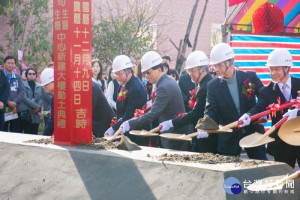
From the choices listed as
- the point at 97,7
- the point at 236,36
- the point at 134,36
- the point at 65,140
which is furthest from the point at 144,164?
the point at 97,7

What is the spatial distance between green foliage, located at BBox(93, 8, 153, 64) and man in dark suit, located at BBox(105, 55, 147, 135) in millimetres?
12337

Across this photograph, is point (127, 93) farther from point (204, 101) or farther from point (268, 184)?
point (268, 184)

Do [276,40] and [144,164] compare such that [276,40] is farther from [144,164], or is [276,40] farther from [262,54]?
[144,164]

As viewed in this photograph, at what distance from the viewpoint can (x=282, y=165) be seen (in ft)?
14.6

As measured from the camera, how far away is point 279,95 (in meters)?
6.20

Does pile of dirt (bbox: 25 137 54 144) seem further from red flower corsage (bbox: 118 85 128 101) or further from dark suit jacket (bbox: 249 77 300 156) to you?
dark suit jacket (bbox: 249 77 300 156)

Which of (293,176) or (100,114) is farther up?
(293,176)

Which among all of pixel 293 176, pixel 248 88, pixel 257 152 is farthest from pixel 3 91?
pixel 293 176

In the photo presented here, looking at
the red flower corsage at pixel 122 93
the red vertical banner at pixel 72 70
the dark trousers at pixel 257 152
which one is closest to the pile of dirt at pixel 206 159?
the red vertical banner at pixel 72 70

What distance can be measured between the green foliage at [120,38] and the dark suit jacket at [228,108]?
13.5 metres

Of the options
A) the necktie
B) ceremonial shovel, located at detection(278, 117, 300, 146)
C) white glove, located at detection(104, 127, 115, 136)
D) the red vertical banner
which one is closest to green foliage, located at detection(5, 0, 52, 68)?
white glove, located at detection(104, 127, 115, 136)

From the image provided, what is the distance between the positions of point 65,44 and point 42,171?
136 centimetres

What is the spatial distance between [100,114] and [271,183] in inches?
152

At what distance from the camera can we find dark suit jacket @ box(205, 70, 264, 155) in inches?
250
